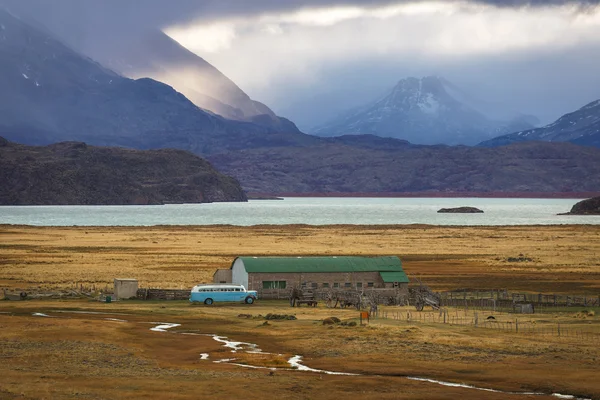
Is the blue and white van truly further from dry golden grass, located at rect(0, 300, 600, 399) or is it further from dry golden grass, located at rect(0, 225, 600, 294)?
dry golden grass, located at rect(0, 225, 600, 294)

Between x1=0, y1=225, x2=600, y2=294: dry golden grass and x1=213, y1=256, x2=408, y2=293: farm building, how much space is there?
8.81 metres

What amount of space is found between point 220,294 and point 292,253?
56140 mm

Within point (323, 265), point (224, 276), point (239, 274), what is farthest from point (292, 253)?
point (239, 274)

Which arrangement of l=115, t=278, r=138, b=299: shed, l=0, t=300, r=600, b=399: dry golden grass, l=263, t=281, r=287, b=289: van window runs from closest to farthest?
1. l=0, t=300, r=600, b=399: dry golden grass
2. l=115, t=278, r=138, b=299: shed
3. l=263, t=281, r=287, b=289: van window

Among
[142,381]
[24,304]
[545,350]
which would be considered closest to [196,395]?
[142,381]

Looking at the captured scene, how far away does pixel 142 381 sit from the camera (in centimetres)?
4181

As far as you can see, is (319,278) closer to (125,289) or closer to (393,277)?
(393,277)

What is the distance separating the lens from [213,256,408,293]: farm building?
82750mm

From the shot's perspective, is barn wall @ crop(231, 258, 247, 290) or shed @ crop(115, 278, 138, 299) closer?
shed @ crop(115, 278, 138, 299)

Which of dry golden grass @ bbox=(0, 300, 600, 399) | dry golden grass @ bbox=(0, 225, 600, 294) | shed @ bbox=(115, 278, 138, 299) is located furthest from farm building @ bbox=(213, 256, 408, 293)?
dry golden grass @ bbox=(0, 300, 600, 399)

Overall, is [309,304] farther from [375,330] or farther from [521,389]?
[521,389]

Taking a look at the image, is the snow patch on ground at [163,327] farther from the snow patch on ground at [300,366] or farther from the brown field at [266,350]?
the snow patch on ground at [300,366]

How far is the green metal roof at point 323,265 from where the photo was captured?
83.1 metres

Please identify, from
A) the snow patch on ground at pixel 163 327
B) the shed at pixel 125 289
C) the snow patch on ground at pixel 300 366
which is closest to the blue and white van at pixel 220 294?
the shed at pixel 125 289
